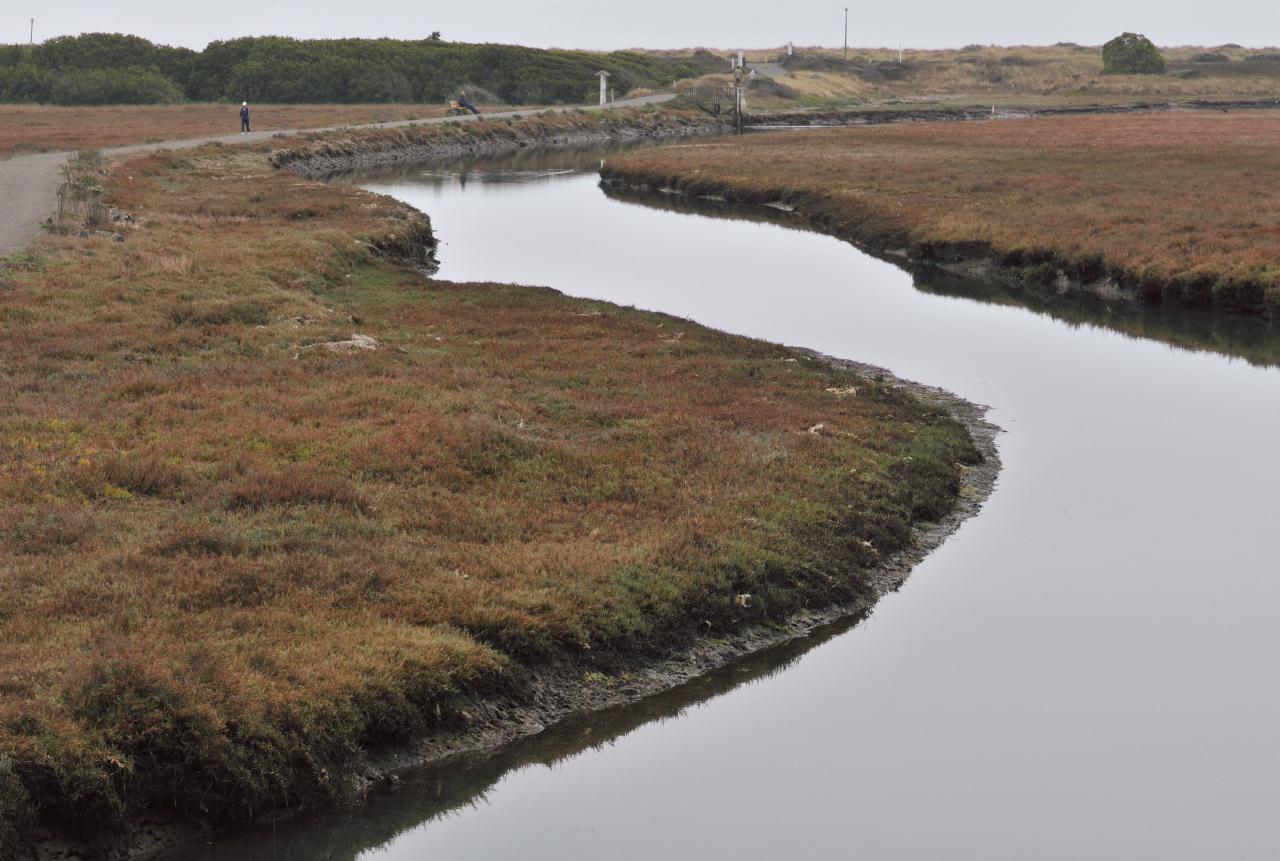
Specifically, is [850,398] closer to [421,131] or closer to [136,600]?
[136,600]

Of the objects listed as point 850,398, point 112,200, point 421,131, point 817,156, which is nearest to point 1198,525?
point 850,398

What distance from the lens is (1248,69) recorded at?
18838cm

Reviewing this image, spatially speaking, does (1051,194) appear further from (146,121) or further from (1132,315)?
(146,121)

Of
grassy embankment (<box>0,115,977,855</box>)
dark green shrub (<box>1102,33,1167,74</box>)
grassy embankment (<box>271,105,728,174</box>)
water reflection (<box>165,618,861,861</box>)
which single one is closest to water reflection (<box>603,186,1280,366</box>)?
grassy embankment (<box>0,115,977,855</box>)

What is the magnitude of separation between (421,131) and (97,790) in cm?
8995

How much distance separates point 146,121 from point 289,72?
48941 mm

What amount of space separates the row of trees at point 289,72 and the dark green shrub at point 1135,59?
5949 cm

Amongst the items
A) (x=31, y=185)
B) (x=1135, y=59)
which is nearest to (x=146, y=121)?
(x=31, y=185)

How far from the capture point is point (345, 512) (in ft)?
51.5

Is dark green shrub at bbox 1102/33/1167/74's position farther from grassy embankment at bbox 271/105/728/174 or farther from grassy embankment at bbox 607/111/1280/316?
grassy embankment at bbox 607/111/1280/316

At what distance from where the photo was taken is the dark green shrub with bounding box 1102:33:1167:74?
184750 millimetres

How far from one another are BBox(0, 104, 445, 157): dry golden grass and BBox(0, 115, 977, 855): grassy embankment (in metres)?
47.4

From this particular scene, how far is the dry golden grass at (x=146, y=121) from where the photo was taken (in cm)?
7781

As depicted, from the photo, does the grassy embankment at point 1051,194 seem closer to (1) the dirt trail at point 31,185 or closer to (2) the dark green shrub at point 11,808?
(1) the dirt trail at point 31,185
